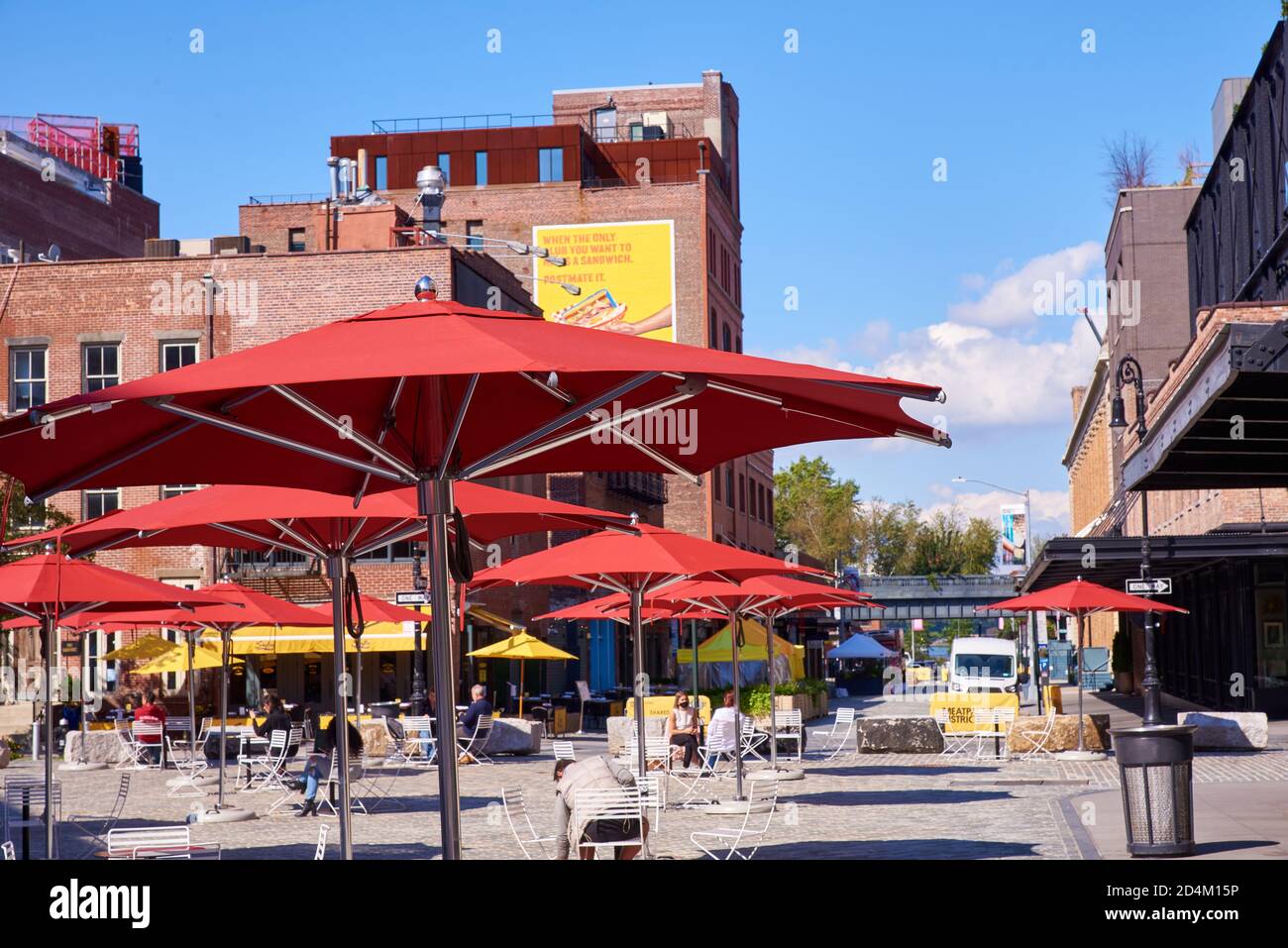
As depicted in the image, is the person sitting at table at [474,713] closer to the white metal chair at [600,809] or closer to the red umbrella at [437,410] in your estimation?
the white metal chair at [600,809]

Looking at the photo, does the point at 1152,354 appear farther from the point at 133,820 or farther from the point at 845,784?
the point at 133,820

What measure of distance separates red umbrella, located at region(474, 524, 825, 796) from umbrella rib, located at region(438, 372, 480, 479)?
27.2ft

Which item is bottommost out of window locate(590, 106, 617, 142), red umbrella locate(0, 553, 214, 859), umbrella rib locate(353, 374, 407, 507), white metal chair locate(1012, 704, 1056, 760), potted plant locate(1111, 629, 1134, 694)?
potted plant locate(1111, 629, 1134, 694)

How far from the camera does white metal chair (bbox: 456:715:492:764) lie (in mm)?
29734

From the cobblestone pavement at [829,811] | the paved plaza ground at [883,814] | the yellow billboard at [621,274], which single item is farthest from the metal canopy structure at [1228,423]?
the yellow billboard at [621,274]

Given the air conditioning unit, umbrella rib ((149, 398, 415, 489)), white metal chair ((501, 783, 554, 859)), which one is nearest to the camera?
umbrella rib ((149, 398, 415, 489))

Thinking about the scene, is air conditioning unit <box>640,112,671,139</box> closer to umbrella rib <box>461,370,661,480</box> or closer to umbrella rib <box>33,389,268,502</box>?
umbrella rib <box>33,389,268,502</box>

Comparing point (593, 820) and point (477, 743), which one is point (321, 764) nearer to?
point (593, 820)

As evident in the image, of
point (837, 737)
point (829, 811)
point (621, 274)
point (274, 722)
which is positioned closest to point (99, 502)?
point (837, 737)

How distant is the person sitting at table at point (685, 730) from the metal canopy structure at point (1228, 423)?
7.57 meters

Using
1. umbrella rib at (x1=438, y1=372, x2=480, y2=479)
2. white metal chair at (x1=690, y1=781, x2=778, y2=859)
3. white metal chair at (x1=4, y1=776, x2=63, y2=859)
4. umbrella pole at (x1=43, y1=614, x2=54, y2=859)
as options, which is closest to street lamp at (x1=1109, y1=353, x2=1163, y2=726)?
white metal chair at (x1=690, y1=781, x2=778, y2=859)

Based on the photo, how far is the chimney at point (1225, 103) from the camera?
5353 cm
